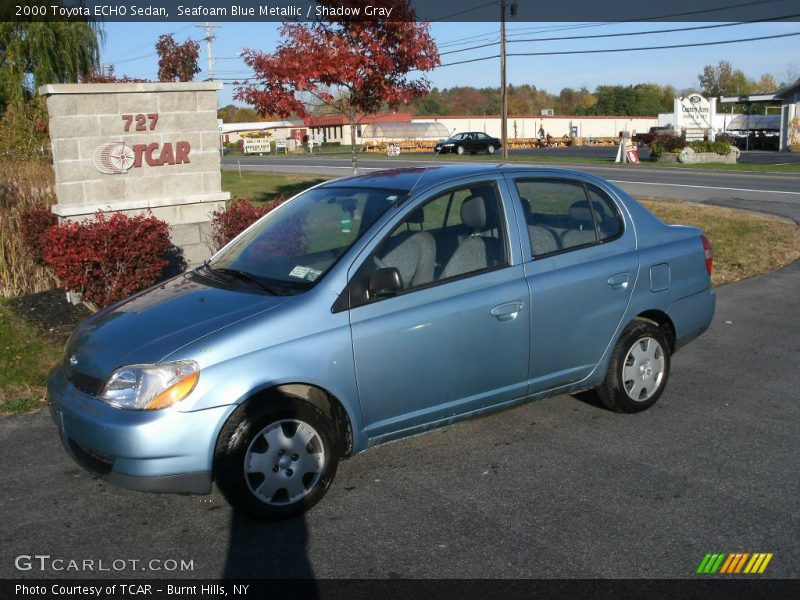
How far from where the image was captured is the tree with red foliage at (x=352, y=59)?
521 inches

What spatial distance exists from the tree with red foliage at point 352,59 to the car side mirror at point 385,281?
9474 mm

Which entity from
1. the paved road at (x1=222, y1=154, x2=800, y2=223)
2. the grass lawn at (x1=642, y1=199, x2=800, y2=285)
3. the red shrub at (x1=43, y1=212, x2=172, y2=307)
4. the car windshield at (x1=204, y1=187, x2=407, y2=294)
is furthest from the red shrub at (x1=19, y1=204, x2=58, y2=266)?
the grass lawn at (x1=642, y1=199, x2=800, y2=285)

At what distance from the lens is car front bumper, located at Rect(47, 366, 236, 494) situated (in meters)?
3.95

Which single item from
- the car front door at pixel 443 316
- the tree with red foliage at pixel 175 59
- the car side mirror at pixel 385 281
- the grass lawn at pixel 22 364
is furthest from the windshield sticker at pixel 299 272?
the tree with red foliage at pixel 175 59

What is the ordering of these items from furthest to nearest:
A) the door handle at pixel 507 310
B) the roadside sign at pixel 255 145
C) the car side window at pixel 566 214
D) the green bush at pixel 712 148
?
the roadside sign at pixel 255 145
the green bush at pixel 712 148
the car side window at pixel 566 214
the door handle at pixel 507 310

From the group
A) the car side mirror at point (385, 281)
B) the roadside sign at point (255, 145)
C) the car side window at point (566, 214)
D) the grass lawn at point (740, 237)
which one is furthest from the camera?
the roadside sign at point (255, 145)

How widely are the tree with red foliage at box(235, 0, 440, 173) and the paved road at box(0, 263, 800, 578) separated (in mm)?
8785

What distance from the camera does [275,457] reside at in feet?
13.8

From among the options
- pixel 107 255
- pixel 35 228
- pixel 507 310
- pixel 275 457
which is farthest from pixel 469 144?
pixel 275 457

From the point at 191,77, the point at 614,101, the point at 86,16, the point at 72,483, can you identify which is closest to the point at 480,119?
the point at 614,101

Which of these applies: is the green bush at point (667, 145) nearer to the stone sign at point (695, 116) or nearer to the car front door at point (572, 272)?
the stone sign at point (695, 116)

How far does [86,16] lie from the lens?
25.4 metres

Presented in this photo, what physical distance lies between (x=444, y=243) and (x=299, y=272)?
92 cm

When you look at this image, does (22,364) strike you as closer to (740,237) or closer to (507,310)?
(507,310)
